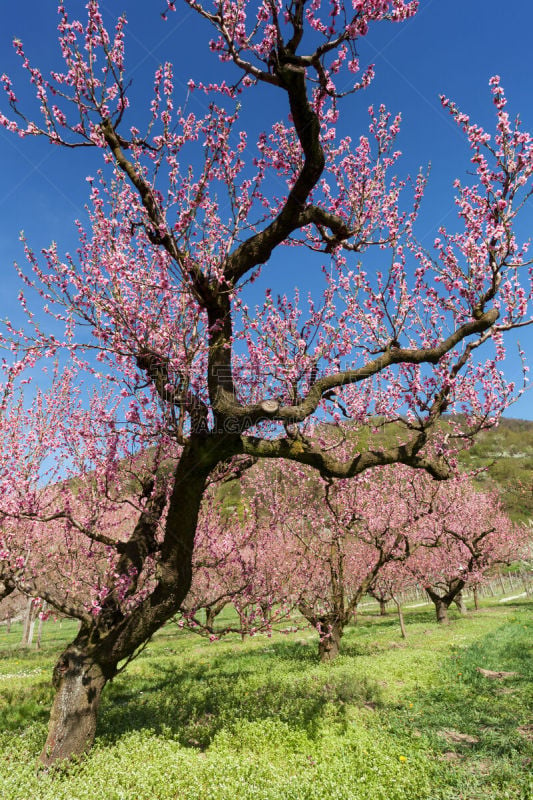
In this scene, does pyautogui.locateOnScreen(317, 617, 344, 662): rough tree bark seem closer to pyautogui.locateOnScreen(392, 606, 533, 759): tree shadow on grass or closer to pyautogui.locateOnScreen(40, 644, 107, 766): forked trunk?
pyautogui.locateOnScreen(392, 606, 533, 759): tree shadow on grass

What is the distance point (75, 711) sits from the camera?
6824mm

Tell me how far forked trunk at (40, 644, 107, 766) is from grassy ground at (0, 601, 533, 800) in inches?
10.5

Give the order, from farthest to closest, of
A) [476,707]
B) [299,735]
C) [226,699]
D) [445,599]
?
1. [445,599]
2. [226,699]
3. [476,707]
4. [299,735]

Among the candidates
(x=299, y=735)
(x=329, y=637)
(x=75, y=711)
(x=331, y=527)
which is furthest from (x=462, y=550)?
(x=75, y=711)

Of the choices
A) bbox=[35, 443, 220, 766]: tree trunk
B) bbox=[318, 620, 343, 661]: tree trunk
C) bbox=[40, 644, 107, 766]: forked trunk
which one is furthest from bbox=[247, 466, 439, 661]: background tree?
bbox=[40, 644, 107, 766]: forked trunk

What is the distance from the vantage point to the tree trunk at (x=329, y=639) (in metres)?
15.1

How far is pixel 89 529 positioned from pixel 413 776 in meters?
6.52

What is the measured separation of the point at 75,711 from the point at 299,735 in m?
3.85

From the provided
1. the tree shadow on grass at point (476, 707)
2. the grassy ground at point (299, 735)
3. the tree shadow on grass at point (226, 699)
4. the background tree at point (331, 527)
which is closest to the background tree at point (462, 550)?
the background tree at point (331, 527)

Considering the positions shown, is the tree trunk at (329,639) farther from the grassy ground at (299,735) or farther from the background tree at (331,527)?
the grassy ground at (299,735)

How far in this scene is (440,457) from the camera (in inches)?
325

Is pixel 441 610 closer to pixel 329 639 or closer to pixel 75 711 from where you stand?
pixel 329 639

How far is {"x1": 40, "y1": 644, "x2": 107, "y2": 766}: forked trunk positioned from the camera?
6.69 metres

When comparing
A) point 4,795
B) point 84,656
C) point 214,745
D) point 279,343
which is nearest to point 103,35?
point 279,343
